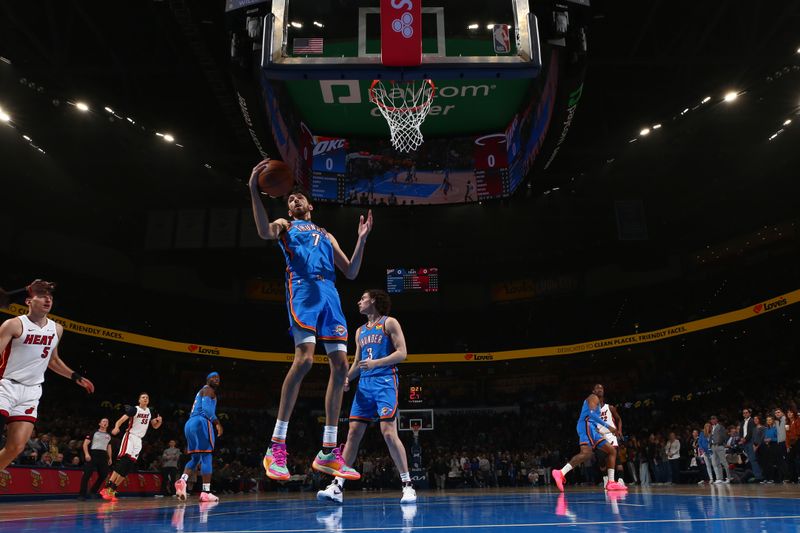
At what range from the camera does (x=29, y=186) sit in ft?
71.6

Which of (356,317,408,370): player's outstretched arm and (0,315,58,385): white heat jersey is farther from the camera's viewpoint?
(356,317,408,370): player's outstretched arm

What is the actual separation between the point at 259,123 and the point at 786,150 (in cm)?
1991

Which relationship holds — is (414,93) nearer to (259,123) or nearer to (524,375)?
(259,123)

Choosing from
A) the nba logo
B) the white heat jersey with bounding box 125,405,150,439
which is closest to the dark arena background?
the nba logo

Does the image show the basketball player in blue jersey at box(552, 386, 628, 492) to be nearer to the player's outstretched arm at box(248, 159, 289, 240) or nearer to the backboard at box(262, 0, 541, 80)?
the backboard at box(262, 0, 541, 80)

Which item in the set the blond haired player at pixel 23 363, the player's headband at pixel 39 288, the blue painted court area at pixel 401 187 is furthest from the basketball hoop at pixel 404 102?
the blond haired player at pixel 23 363

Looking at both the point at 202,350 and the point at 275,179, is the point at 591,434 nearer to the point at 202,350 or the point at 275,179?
the point at 275,179

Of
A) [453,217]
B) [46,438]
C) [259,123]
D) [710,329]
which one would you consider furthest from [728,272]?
[46,438]

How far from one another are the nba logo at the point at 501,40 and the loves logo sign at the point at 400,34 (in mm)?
865

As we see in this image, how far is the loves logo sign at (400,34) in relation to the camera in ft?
22.5

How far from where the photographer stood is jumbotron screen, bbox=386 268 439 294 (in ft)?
81.7

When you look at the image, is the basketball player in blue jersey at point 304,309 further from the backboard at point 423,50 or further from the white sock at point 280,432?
the backboard at point 423,50

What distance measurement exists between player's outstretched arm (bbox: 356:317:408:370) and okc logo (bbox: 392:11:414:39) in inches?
121

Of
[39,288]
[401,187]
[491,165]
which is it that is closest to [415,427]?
[401,187]
